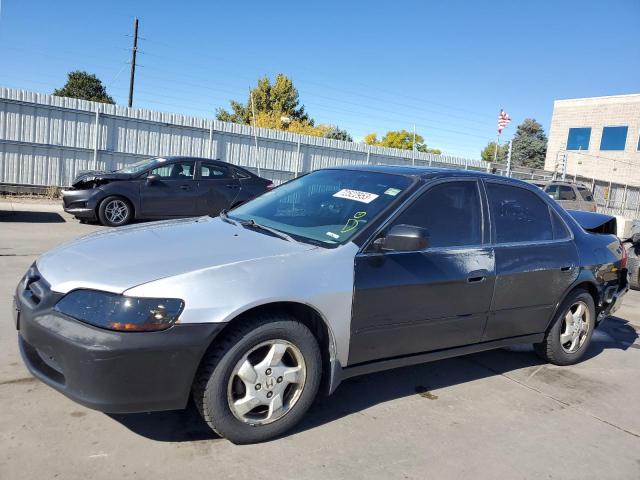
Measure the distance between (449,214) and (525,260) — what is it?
78 cm

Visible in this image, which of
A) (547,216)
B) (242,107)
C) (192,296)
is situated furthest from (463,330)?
(242,107)

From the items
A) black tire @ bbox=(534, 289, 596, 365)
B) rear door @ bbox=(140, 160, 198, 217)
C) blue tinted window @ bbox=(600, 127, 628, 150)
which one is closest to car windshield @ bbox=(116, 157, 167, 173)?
rear door @ bbox=(140, 160, 198, 217)

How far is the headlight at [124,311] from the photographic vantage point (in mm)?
2518

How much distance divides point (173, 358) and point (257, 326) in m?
0.45

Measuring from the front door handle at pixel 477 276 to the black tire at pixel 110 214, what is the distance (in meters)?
8.28

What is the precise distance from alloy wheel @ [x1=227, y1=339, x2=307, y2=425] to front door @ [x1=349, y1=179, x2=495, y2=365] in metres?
0.39

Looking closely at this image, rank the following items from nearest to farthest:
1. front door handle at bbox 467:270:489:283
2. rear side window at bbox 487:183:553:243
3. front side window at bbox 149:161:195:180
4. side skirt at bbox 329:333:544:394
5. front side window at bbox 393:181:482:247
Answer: side skirt at bbox 329:333:544:394 → front side window at bbox 393:181:482:247 → front door handle at bbox 467:270:489:283 → rear side window at bbox 487:183:553:243 → front side window at bbox 149:161:195:180

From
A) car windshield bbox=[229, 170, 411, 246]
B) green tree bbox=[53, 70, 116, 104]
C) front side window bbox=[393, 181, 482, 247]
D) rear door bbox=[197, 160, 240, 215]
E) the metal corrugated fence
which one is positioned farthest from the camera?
green tree bbox=[53, 70, 116, 104]

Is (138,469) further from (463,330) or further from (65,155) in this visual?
(65,155)

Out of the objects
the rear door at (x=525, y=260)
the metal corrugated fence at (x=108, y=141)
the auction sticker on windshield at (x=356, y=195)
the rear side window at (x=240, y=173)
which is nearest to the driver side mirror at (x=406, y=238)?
the auction sticker on windshield at (x=356, y=195)

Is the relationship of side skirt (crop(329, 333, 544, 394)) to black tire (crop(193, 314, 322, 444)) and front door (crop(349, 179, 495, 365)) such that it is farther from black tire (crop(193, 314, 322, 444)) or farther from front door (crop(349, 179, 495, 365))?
black tire (crop(193, 314, 322, 444))

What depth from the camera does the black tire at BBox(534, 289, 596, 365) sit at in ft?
14.7

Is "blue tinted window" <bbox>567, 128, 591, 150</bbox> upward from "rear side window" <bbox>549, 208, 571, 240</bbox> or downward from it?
upward

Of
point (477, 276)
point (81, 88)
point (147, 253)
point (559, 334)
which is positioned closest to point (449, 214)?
point (477, 276)
